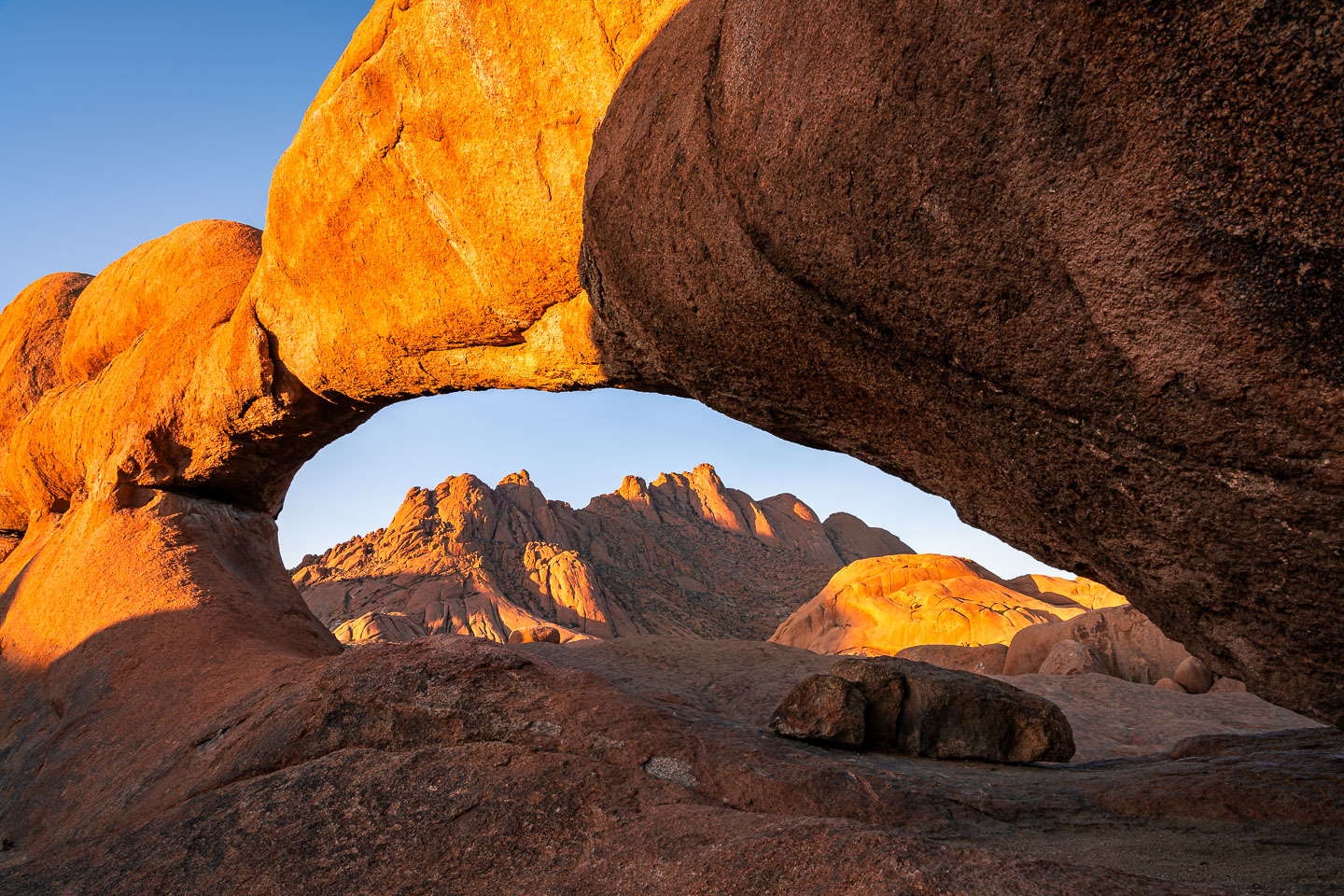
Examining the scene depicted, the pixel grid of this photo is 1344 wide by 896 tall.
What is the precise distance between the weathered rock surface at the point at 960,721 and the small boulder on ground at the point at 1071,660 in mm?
7783

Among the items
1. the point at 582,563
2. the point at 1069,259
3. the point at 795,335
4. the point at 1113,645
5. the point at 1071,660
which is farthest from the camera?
the point at 582,563

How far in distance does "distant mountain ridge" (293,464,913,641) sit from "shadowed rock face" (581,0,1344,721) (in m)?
26.7

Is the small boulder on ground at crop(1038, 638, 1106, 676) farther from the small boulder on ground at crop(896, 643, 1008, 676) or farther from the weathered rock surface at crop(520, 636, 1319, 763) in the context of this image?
the weathered rock surface at crop(520, 636, 1319, 763)

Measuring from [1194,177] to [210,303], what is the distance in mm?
10025

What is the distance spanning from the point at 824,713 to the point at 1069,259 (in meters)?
4.09

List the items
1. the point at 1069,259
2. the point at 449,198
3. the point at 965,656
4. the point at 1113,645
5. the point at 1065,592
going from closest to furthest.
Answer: the point at 1069,259, the point at 449,198, the point at 1113,645, the point at 965,656, the point at 1065,592

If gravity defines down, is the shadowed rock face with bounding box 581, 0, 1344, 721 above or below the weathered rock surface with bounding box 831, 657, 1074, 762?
above

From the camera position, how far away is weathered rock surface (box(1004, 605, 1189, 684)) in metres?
13.2

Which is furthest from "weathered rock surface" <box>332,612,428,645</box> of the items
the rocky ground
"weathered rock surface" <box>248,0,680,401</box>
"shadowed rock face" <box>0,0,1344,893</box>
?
the rocky ground

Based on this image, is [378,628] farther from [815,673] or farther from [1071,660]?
[815,673]

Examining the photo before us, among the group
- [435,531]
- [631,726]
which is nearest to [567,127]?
[631,726]

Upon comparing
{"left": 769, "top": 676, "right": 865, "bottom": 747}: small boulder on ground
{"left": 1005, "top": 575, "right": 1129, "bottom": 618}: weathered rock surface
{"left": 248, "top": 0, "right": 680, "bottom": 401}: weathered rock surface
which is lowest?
{"left": 769, "top": 676, "right": 865, "bottom": 747}: small boulder on ground

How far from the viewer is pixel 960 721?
574 centimetres

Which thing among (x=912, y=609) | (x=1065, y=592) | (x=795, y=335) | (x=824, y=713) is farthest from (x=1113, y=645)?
(x=795, y=335)
